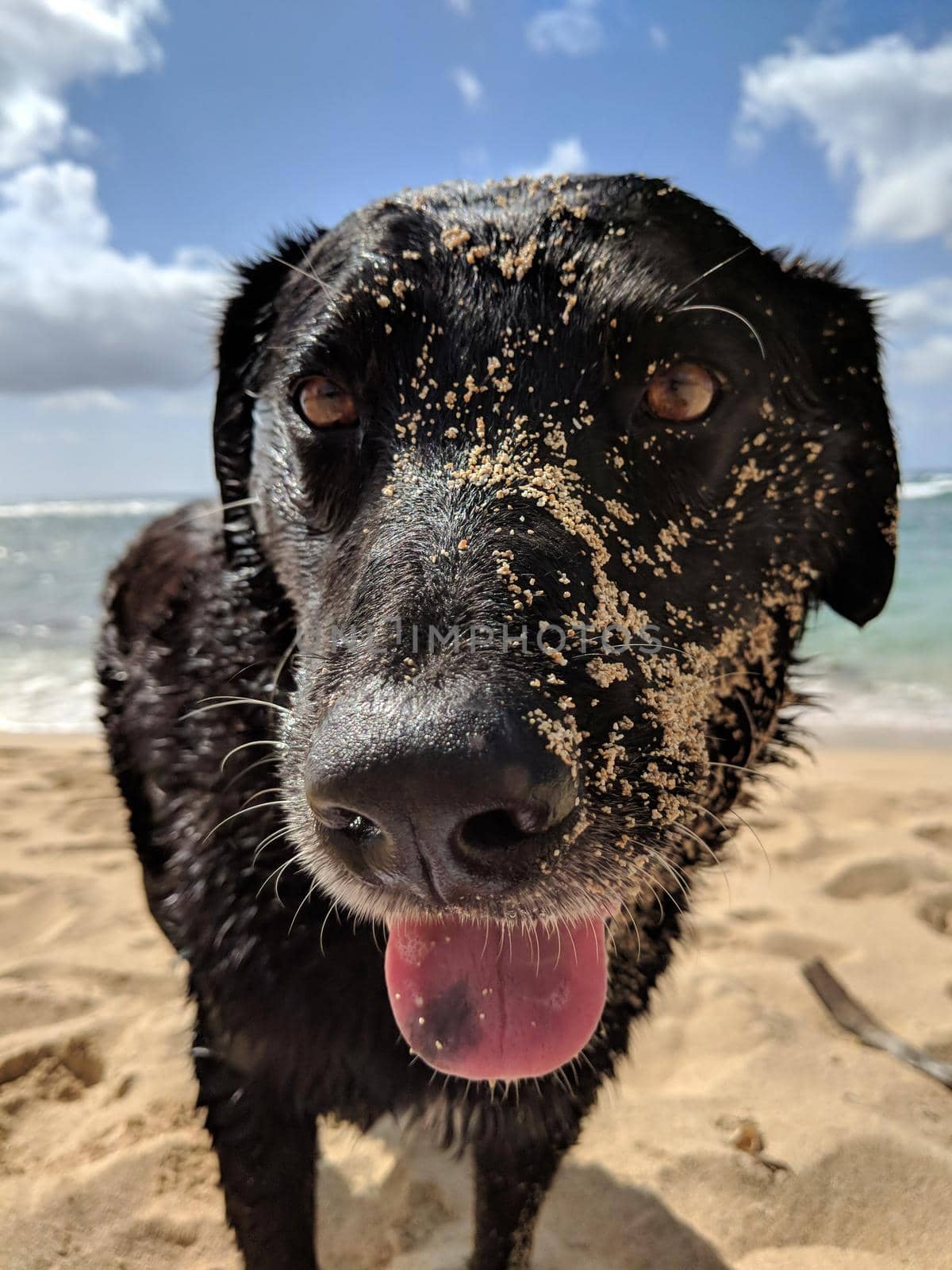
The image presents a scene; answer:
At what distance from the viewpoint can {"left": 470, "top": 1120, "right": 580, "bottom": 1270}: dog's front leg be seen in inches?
79.8

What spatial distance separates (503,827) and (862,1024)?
236 cm

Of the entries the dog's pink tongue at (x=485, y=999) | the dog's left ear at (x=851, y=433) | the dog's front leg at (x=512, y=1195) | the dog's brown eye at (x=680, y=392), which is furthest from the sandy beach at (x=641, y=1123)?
the dog's brown eye at (x=680, y=392)

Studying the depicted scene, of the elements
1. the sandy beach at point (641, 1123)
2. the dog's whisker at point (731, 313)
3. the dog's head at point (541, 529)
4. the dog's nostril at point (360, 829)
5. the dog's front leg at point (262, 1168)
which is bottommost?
the sandy beach at point (641, 1123)

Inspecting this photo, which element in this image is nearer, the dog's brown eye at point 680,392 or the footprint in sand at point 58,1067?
the dog's brown eye at point 680,392

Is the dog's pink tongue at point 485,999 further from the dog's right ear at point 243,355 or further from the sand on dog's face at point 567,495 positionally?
the dog's right ear at point 243,355

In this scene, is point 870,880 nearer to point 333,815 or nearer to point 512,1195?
point 512,1195

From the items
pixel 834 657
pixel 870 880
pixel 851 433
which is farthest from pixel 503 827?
pixel 834 657

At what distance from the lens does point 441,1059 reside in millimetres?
1459

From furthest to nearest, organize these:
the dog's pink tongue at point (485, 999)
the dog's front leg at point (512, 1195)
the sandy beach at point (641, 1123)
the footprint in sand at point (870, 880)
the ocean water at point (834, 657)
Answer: the ocean water at point (834, 657) < the footprint in sand at point (870, 880) < the sandy beach at point (641, 1123) < the dog's front leg at point (512, 1195) < the dog's pink tongue at point (485, 999)

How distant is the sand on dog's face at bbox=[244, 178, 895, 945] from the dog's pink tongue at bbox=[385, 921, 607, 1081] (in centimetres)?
17

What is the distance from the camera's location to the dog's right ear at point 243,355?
2.29 metres

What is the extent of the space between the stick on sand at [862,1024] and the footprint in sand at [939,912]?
0.60 meters

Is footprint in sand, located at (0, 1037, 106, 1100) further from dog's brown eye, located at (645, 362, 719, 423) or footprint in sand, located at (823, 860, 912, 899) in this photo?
footprint in sand, located at (823, 860, 912, 899)

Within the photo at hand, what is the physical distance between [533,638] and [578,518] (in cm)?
31
